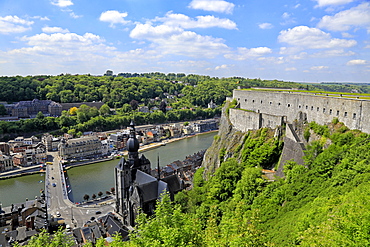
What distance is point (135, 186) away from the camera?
62.6ft

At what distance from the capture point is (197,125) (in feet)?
213

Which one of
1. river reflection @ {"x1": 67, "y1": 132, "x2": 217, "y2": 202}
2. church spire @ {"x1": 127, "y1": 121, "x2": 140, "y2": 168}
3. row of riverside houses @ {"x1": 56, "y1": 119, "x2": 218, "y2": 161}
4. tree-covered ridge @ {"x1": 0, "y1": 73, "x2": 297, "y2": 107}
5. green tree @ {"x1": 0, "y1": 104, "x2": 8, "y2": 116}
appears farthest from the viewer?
tree-covered ridge @ {"x1": 0, "y1": 73, "x2": 297, "y2": 107}

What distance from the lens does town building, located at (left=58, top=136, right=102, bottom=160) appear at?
1577 inches

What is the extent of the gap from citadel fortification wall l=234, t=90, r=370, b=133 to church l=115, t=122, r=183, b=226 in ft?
28.4

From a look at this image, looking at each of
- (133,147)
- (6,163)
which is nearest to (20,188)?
(6,163)

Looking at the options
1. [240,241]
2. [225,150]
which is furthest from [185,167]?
Result: [240,241]

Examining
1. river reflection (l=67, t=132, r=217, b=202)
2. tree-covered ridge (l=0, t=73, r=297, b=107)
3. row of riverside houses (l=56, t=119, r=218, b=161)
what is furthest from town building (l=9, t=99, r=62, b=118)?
river reflection (l=67, t=132, r=217, b=202)

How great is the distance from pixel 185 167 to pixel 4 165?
2375 cm

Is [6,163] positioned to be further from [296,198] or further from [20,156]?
[296,198]

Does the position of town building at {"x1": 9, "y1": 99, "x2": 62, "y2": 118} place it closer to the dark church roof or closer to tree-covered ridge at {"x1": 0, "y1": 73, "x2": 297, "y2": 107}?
tree-covered ridge at {"x1": 0, "y1": 73, "x2": 297, "y2": 107}

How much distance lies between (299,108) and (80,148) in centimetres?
3400

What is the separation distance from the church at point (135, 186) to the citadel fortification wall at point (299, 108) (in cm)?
867

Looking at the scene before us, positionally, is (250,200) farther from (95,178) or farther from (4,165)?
(4,165)

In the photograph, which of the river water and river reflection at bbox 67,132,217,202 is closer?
the river water
